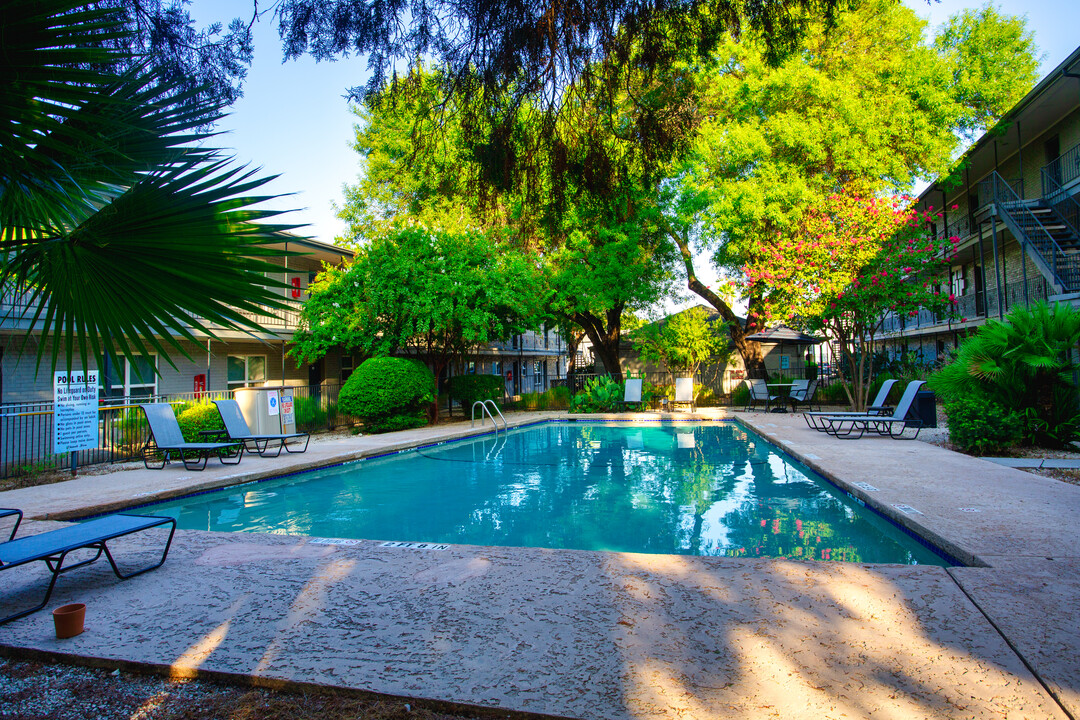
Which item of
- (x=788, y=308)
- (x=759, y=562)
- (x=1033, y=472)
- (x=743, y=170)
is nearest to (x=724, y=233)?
(x=743, y=170)

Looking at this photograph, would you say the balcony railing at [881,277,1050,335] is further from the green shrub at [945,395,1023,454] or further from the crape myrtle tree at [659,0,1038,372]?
the green shrub at [945,395,1023,454]

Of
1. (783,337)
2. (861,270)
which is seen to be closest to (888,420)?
(861,270)

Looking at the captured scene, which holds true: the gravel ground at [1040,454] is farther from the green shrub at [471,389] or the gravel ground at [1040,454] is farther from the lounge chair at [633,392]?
the green shrub at [471,389]

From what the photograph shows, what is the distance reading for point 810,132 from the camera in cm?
1775

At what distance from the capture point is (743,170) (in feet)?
63.8

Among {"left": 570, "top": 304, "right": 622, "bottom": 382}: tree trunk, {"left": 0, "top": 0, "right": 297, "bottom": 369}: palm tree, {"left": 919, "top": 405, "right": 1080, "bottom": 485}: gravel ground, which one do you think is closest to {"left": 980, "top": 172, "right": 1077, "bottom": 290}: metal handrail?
{"left": 919, "top": 405, "right": 1080, "bottom": 485}: gravel ground

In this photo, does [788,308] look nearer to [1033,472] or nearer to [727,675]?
[1033,472]

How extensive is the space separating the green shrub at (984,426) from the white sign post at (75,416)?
1246 cm

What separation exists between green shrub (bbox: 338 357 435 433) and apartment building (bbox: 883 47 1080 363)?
13.8 meters

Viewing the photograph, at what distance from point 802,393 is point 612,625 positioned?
17025mm

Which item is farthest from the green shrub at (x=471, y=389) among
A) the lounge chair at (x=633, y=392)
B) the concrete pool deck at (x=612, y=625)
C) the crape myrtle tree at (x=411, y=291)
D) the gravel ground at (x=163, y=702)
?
the gravel ground at (x=163, y=702)

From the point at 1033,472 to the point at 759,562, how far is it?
18.4 feet

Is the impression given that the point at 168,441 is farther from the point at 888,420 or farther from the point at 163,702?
the point at 888,420

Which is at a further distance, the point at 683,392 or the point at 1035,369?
the point at 683,392
